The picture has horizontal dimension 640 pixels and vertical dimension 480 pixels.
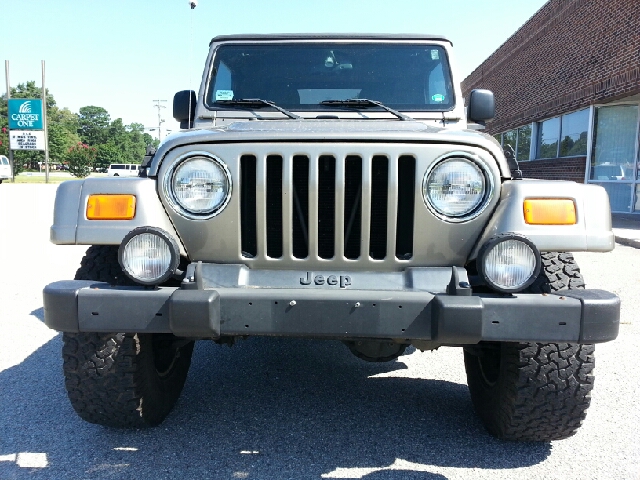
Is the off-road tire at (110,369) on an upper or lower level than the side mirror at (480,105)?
lower

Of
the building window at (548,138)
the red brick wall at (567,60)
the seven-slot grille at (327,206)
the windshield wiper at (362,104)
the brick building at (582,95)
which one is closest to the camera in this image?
the seven-slot grille at (327,206)

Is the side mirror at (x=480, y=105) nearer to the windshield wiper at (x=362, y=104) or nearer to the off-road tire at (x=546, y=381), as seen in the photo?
the windshield wiper at (x=362, y=104)

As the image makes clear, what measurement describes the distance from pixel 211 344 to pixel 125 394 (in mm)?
1666

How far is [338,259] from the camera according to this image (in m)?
2.26

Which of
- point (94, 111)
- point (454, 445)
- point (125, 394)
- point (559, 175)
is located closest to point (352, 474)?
point (454, 445)

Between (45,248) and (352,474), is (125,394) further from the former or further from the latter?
(45,248)

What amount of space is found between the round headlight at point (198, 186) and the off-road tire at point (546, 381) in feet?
4.43

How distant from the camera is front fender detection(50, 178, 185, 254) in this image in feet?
7.27

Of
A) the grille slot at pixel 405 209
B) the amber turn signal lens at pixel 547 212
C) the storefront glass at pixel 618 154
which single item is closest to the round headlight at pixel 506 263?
the amber turn signal lens at pixel 547 212

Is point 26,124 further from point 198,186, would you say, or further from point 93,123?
point 93,123

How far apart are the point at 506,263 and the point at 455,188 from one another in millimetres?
378

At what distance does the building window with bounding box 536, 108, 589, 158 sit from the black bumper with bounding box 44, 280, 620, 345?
13.2m

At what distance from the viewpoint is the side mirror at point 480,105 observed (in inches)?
138

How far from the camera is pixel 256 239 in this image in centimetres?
230
